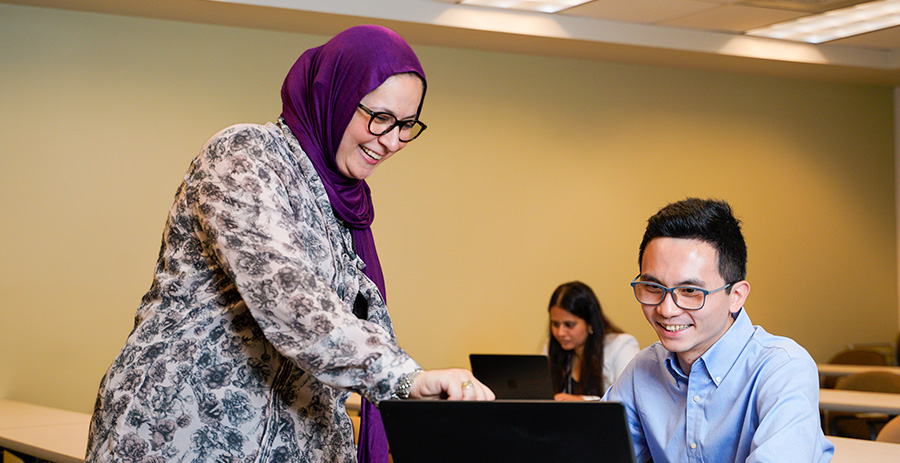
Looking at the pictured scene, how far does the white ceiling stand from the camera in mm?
4855

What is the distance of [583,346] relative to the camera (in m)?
4.50

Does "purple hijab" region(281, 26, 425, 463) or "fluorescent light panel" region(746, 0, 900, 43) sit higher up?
"fluorescent light panel" region(746, 0, 900, 43)

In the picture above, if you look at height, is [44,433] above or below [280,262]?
below

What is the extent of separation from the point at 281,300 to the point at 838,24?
5757 millimetres

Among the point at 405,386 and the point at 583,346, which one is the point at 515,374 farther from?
the point at 405,386

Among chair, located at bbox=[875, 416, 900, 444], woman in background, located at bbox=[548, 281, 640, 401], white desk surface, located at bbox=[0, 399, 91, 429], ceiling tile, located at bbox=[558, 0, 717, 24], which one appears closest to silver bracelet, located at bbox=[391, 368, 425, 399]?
chair, located at bbox=[875, 416, 900, 444]

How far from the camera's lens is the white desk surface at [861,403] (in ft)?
12.9

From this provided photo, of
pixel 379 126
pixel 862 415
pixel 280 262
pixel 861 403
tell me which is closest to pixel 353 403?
pixel 861 403

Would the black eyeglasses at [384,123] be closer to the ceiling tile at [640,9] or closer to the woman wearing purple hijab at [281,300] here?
the woman wearing purple hijab at [281,300]

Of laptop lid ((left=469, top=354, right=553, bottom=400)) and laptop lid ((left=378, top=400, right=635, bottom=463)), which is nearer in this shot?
laptop lid ((left=378, top=400, right=635, bottom=463))

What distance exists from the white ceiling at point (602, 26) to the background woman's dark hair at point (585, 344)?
180cm

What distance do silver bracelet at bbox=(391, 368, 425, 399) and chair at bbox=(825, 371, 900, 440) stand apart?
398 cm

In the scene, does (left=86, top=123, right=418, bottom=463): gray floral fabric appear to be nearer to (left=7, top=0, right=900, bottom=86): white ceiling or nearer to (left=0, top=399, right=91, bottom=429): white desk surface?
(left=0, top=399, right=91, bottom=429): white desk surface

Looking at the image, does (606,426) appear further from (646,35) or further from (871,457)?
(646,35)
